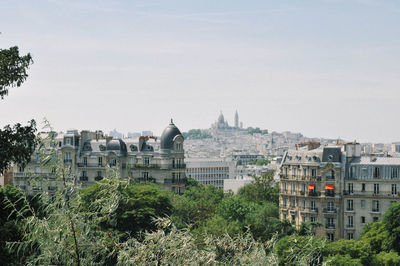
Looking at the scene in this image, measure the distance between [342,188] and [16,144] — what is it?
55.6 m

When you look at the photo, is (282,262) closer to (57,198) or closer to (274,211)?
(274,211)

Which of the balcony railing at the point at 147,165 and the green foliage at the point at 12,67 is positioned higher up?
the green foliage at the point at 12,67

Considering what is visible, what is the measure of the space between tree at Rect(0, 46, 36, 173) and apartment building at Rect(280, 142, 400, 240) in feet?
179

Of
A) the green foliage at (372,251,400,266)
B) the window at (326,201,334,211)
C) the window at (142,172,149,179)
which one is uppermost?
the window at (142,172,149,179)

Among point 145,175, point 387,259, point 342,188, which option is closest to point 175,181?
point 145,175

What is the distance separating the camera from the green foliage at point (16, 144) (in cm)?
2873

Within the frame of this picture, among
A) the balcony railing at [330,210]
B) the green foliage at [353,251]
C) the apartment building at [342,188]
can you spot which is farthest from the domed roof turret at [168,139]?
the green foliage at [353,251]

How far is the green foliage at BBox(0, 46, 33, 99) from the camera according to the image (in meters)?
29.3

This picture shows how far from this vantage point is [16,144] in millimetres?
29359

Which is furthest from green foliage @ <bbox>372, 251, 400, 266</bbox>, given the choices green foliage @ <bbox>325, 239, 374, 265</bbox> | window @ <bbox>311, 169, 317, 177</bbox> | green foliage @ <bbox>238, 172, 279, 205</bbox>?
green foliage @ <bbox>238, 172, 279, 205</bbox>

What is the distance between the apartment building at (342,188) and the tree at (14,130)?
179 feet

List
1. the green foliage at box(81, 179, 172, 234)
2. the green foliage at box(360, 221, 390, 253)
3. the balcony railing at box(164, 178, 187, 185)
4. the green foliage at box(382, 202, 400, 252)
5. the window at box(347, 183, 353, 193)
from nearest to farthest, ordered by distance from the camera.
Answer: the green foliage at box(81, 179, 172, 234), the green foliage at box(382, 202, 400, 252), the green foliage at box(360, 221, 390, 253), the window at box(347, 183, 353, 193), the balcony railing at box(164, 178, 187, 185)

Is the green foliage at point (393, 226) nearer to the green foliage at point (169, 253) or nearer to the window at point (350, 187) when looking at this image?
the window at point (350, 187)

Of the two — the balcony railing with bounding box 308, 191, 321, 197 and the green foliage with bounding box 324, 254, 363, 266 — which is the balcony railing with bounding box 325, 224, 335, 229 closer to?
the balcony railing with bounding box 308, 191, 321, 197
